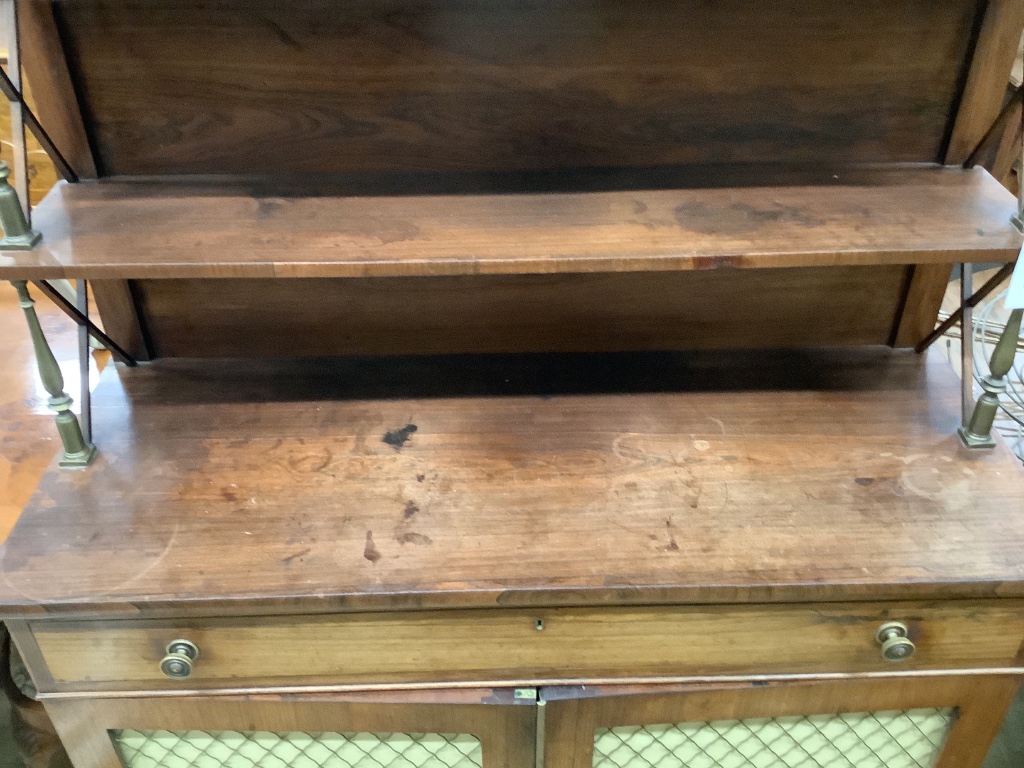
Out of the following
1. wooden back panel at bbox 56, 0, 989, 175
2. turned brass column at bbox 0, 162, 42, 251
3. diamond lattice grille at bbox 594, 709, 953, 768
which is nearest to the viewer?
turned brass column at bbox 0, 162, 42, 251

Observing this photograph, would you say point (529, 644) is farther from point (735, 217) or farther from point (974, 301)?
point (974, 301)

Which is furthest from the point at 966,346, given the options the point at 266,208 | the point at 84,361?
the point at 84,361

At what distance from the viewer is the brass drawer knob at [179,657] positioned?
0.97 meters

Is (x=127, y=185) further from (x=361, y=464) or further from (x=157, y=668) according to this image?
(x=157, y=668)

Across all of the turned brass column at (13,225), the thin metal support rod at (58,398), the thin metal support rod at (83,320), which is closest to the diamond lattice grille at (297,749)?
the thin metal support rod at (58,398)

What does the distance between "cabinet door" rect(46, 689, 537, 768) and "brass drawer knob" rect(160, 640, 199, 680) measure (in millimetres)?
69

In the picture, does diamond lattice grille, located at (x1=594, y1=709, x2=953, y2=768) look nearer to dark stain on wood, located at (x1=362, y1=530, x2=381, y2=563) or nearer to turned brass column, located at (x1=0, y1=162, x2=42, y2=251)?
dark stain on wood, located at (x1=362, y1=530, x2=381, y2=563)

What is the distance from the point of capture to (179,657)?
3.20ft

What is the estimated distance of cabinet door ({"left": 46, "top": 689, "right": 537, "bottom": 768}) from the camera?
3.38ft

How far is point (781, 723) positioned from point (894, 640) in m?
0.21

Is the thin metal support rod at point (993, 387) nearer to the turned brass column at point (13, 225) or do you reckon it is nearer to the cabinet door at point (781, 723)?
the cabinet door at point (781, 723)

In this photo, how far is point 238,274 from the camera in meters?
0.92

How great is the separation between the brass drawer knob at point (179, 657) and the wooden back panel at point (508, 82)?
594mm

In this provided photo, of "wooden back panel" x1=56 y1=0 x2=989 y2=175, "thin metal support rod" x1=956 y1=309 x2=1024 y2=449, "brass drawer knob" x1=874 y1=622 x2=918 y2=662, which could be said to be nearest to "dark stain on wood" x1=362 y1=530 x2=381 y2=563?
"wooden back panel" x1=56 y1=0 x2=989 y2=175
